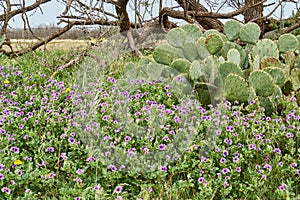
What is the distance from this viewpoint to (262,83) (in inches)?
150

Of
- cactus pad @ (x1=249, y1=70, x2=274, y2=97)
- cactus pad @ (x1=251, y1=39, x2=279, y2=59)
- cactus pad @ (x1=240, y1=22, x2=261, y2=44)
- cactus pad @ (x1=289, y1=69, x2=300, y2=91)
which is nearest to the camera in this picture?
cactus pad @ (x1=249, y1=70, x2=274, y2=97)

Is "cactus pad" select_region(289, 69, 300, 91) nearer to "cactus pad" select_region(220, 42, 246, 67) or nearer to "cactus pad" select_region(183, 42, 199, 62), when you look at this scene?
"cactus pad" select_region(220, 42, 246, 67)

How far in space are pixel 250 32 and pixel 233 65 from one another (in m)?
0.88

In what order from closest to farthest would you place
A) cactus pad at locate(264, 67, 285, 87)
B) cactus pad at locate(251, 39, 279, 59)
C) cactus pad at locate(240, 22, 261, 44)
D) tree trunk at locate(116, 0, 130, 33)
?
cactus pad at locate(264, 67, 285, 87) < cactus pad at locate(251, 39, 279, 59) < cactus pad at locate(240, 22, 261, 44) < tree trunk at locate(116, 0, 130, 33)

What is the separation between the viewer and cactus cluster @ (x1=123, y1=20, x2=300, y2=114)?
3.86 m

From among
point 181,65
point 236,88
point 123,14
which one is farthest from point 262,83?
point 123,14

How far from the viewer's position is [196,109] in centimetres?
345

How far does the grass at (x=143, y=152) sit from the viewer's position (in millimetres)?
2615

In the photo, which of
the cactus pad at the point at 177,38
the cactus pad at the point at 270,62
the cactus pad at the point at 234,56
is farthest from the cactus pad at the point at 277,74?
the cactus pad at the point at 177,38

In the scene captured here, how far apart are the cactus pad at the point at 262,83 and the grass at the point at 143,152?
0.63ft

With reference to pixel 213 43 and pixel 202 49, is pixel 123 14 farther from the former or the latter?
pixel 213 43

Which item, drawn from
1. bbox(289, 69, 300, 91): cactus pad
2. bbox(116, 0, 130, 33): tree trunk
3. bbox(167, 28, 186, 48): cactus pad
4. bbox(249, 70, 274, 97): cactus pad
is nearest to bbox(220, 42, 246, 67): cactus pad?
bbox(167, 28, 186, 48): cactus pad

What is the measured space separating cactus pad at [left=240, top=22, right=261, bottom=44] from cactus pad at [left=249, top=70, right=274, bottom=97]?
3.27ft

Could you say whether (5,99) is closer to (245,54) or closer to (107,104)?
(107,104)
